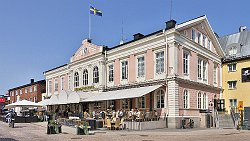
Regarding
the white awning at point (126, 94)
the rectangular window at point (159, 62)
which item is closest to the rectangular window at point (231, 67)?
the rectangular window at point (159, 62)

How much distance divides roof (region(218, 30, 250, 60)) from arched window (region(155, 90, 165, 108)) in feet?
45.4

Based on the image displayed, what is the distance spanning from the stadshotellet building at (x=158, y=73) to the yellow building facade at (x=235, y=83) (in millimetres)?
1084

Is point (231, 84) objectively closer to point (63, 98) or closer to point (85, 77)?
point (85, 77)

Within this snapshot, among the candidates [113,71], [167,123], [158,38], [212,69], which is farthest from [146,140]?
[212,69]

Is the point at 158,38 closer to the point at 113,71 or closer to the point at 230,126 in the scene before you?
the point at 113,71

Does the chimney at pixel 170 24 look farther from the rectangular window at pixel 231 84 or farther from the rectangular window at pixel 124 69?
the rectangular window at pixel 231 84

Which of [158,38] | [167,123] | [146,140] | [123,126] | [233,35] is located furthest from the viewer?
[233,35]

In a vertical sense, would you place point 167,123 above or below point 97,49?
below

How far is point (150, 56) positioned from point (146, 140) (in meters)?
14.9

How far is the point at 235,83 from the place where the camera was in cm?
3738

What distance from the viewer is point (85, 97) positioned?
3456 centimetres

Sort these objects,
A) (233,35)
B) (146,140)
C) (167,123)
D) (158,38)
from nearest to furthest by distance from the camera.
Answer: (146,140) < (167,123) < (158,38) < (233,35)

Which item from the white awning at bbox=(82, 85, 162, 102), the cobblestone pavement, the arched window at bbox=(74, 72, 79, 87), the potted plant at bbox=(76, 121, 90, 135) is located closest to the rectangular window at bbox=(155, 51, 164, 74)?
the white awning at bbox=(82, 85, 162, 102)

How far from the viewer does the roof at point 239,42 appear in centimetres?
3825
